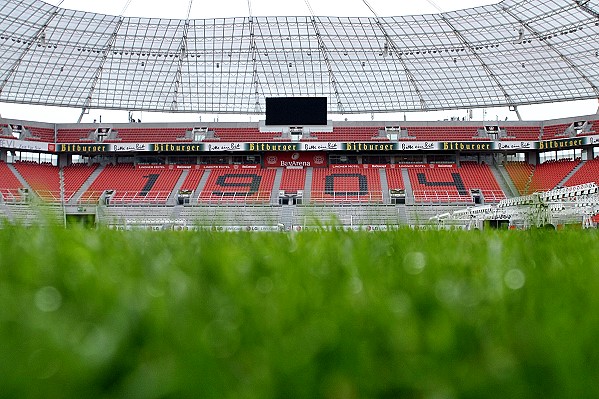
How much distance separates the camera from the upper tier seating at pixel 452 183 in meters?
45.8

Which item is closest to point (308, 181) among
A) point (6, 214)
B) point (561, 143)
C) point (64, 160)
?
point (561, 143)

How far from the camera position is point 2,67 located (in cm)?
4525

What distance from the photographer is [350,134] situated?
53.0 meters

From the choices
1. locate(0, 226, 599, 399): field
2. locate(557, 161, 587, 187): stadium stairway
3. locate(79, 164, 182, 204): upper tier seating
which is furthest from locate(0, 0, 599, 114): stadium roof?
locate(0, 226, 599, 399): field

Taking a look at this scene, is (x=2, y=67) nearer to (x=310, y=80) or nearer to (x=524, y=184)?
(x=310, y=80)

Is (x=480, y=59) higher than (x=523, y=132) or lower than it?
higher

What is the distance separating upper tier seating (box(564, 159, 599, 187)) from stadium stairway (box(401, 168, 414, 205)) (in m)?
12.4

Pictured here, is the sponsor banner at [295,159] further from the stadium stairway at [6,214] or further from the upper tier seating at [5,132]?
the stadium stairway at [6,214]

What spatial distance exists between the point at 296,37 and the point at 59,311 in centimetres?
4466

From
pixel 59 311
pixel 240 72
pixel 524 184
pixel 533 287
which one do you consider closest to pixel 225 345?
pixel 59 311

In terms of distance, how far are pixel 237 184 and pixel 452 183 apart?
722 inches

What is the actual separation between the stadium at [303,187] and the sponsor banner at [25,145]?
0.14 meters

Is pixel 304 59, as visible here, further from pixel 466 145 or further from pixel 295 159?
pixel 466 145

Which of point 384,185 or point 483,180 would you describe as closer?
point 384,185
